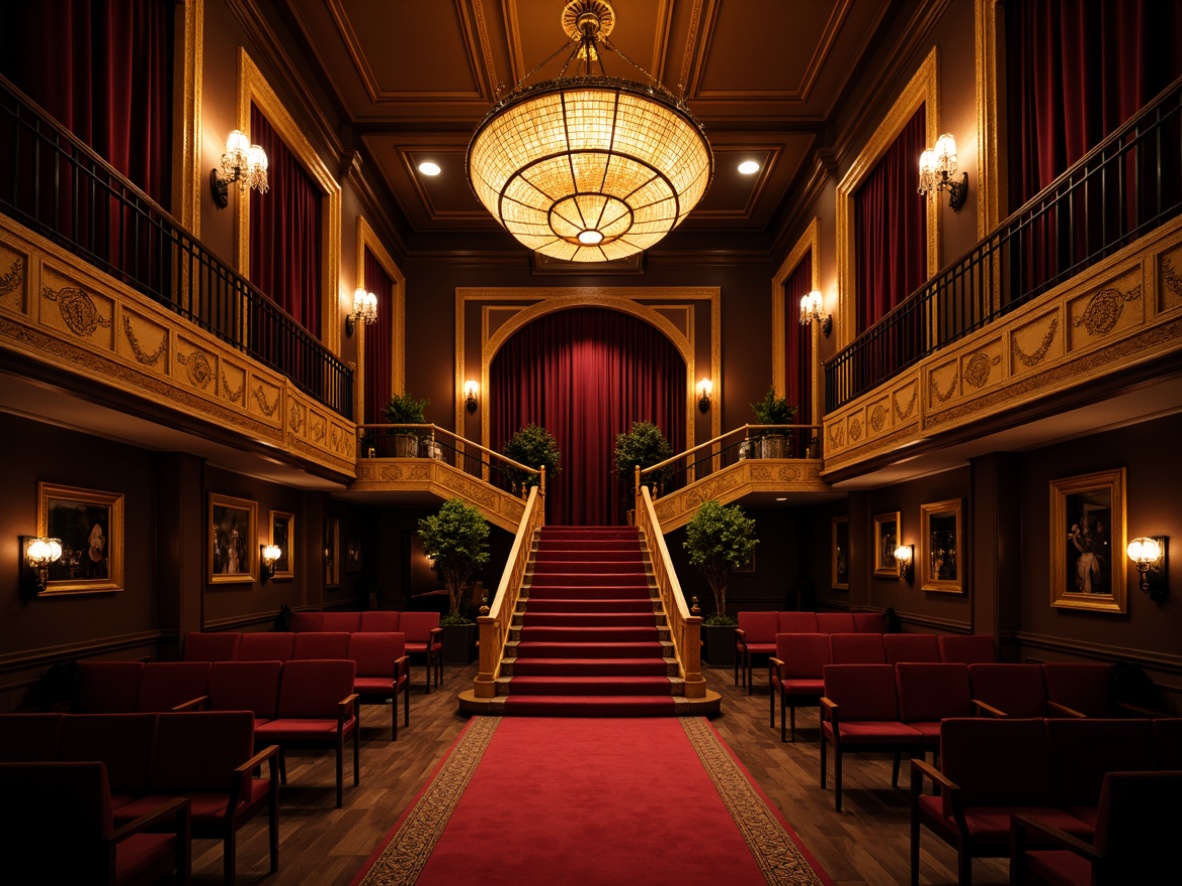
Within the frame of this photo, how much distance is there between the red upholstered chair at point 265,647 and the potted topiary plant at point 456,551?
428 cm

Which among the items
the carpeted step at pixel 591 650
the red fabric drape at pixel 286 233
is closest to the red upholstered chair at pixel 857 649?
the carpeted step at pixel 591 650

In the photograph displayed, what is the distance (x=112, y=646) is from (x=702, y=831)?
5.30 meters

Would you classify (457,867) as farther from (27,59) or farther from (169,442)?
(27,59)

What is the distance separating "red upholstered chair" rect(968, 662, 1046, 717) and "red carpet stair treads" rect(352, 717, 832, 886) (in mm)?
1850

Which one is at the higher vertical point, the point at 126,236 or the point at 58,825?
the point at 126,236

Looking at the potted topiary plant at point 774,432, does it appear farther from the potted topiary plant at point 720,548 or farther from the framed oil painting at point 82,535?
the framed oil painting at point 82,535

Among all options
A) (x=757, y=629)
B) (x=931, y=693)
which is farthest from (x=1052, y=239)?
(x=757, y=629)

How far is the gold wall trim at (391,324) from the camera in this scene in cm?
1388

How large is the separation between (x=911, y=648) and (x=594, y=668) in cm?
356

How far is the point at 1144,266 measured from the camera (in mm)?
5062

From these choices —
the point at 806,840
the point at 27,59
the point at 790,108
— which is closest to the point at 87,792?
the point at 806,840

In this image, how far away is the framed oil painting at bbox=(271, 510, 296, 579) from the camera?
1102cm

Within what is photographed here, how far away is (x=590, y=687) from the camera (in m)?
9.27

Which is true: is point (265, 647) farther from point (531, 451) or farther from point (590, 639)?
point (531, 451)
